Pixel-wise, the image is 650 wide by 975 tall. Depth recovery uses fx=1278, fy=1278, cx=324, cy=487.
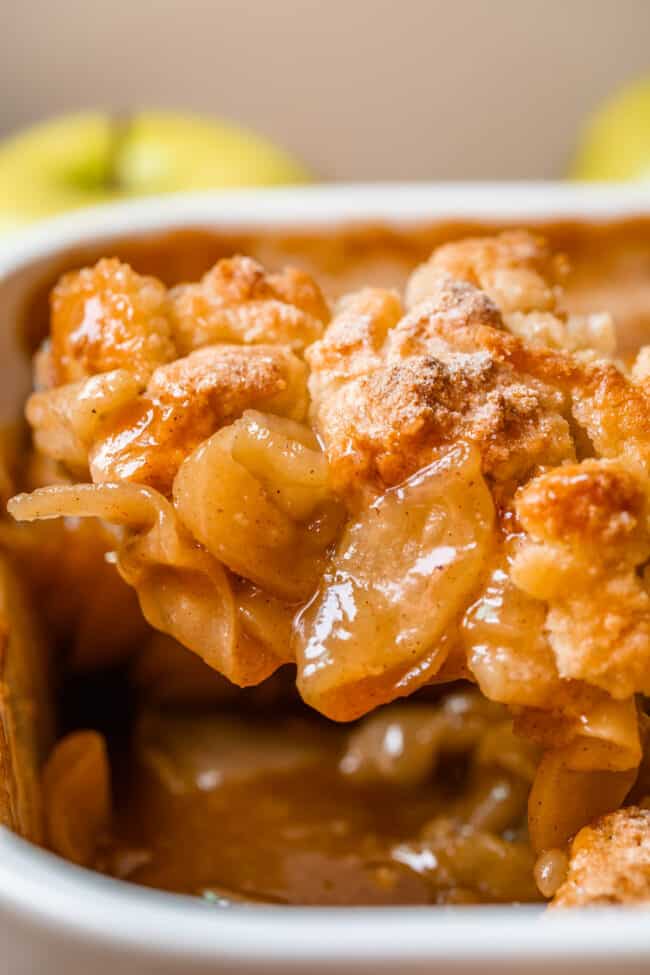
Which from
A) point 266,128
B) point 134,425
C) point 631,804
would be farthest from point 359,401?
point 266,128

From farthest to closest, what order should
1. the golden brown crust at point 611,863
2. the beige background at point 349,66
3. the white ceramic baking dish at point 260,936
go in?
the beige background at point 349,66, the golden brown crust at point 611,863, the white ceramic baking dish at point 260,936

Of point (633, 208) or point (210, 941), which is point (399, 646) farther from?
point (633, 208)

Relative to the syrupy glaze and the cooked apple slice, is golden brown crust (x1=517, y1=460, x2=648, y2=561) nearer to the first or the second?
the cooked apple slice

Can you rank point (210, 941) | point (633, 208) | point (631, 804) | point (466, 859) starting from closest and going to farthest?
point (210, 941), point (631, 804), point (466, 859), point (633, 208)

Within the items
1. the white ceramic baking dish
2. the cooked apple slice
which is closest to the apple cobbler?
the cooked apple slice

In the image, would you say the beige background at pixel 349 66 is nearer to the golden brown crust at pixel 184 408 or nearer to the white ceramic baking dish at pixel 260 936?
the golden brown crust at pixel 184 408

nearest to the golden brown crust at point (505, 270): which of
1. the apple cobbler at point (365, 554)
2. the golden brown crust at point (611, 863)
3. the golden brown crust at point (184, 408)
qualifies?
the apple cobbler at point (365, 554)

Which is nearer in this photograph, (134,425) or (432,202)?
(134,425)

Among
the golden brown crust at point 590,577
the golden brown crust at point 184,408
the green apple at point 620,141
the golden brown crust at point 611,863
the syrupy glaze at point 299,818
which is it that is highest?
the golden brown crust at point 184,408
